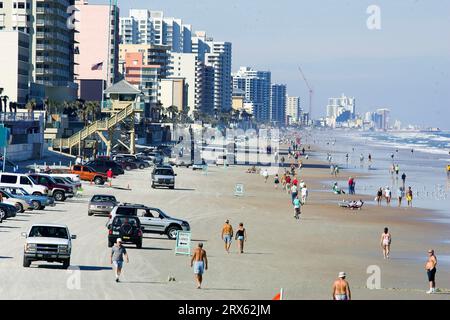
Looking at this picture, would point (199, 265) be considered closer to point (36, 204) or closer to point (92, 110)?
point (36, 204)

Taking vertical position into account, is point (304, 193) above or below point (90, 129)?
below

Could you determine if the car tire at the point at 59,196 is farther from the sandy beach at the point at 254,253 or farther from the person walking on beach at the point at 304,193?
the person walking on beach at the point at 304,193

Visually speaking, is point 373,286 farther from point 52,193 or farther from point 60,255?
point 52,193

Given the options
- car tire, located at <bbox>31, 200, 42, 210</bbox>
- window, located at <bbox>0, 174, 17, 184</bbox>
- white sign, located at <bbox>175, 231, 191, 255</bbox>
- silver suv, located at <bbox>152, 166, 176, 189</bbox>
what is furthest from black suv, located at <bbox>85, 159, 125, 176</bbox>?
white sign, located at <bbox>175, 231, 191, 255</bbox>

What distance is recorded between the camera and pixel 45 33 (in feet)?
532

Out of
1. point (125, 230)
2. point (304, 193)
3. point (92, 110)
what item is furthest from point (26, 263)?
point (92, 110)

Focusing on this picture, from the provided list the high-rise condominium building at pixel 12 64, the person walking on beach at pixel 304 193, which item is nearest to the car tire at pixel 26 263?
the person walking on beach at pixel 304 193

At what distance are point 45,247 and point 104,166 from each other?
53.9 m

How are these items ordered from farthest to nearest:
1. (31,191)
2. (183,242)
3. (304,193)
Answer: (304,193) < (31,191) < (183,242)

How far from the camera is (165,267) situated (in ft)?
116

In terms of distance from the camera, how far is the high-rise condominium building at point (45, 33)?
159 metres

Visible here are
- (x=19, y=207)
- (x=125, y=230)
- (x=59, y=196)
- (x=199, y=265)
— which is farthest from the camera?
(x=59, y=196)

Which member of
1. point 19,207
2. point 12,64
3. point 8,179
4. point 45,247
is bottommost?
point 19,207
